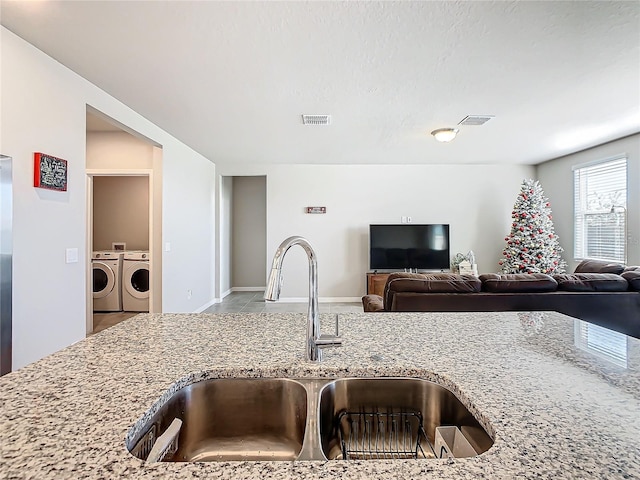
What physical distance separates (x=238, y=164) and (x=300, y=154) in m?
1.42

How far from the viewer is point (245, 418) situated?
3.00 ft

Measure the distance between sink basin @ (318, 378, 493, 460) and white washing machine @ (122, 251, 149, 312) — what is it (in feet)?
16.1

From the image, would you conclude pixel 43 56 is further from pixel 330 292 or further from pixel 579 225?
pixel 579 225

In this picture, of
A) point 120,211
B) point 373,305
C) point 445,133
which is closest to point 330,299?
point 373,305

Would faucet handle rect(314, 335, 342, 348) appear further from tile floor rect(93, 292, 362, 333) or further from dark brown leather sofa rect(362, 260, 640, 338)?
tile floor rect(93, 292, 362, 333)

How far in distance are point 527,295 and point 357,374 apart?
2540 mm

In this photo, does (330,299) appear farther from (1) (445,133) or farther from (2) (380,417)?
(2) (380,417)

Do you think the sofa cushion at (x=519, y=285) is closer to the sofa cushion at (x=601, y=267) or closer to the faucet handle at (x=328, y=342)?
the sofa cushion at (x=601, y=267)

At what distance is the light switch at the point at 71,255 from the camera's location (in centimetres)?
265

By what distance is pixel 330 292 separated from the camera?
6359 millimetres

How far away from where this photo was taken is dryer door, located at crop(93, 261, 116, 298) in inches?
199

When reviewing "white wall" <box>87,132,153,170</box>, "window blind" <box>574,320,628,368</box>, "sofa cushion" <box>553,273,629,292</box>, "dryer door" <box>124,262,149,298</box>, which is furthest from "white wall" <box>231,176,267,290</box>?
"window blind" <box>574,320,628,368</box>

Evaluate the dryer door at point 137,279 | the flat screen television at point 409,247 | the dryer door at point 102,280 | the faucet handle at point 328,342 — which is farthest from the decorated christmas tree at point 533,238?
the dryer door at point 102,280

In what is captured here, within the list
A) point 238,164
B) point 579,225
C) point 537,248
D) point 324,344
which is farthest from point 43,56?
point 579,225
